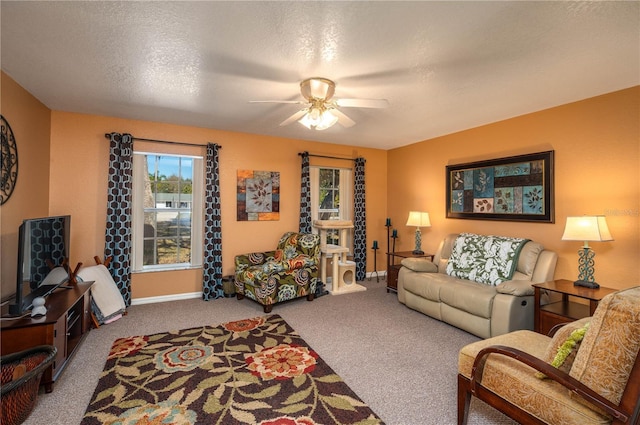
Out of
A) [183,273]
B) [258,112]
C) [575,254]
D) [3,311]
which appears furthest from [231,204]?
[575,254]

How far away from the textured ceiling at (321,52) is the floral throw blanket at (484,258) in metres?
1.59

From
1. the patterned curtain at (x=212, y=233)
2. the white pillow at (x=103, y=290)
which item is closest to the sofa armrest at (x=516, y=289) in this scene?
the patterned curtain at (x=212, y=233)

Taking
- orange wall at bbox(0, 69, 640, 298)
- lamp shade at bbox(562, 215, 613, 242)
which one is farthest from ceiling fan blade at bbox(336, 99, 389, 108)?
orange wall at bbox(0, 69, 640, 298)

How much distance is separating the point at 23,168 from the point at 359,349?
381 centimetres

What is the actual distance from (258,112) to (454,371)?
340 cm

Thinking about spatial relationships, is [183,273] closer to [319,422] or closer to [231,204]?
[231,204]

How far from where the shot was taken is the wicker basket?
1751mm

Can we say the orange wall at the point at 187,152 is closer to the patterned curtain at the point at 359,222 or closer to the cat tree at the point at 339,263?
the patterned curtain at the point at 359,222

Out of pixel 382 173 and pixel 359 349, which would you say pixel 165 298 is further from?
pixel 382 173

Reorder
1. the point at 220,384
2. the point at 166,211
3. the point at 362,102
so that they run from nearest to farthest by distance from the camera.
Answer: the point at 220,384 < the point at 362,102 < the point at 166,211

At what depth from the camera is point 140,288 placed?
167 inches

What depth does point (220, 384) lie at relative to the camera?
92.4 inches

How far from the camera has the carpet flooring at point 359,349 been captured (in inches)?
80.9

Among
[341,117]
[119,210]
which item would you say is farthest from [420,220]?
[119,210]
